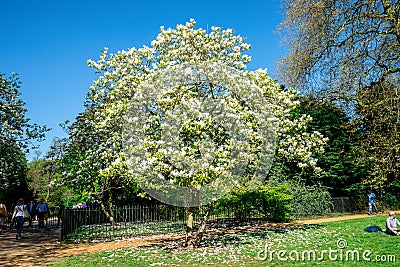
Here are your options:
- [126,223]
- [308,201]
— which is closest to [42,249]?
[126,223]

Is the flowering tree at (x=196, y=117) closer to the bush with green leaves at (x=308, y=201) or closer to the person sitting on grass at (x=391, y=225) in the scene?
the person sitting on grass at (x=391, y=225)

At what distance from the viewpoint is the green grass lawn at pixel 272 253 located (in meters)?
9.93

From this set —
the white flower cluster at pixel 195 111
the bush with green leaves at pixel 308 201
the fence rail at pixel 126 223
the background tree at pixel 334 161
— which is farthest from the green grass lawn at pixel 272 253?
the background tree at pixel 334 161

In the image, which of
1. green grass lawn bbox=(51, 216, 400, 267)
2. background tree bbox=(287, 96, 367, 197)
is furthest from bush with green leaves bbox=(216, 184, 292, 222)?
background tree bbox=(287, 96, 367, 197)

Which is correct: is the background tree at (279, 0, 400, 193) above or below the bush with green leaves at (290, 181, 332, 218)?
above

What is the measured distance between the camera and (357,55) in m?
13.3

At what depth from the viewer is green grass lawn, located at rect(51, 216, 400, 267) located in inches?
391

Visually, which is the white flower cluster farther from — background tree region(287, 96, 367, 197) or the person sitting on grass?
background tree region(287, 96, 367, 197)

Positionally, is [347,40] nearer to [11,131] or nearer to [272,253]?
[272,253]

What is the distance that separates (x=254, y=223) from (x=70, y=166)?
1053 centimetres

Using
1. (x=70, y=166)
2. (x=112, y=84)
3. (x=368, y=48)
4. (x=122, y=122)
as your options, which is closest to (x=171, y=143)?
(x=122, y=122)

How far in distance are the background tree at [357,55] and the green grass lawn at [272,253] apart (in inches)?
137

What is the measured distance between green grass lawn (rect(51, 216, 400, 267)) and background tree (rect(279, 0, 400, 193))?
347 cm

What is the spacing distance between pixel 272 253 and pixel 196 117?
432 cm
